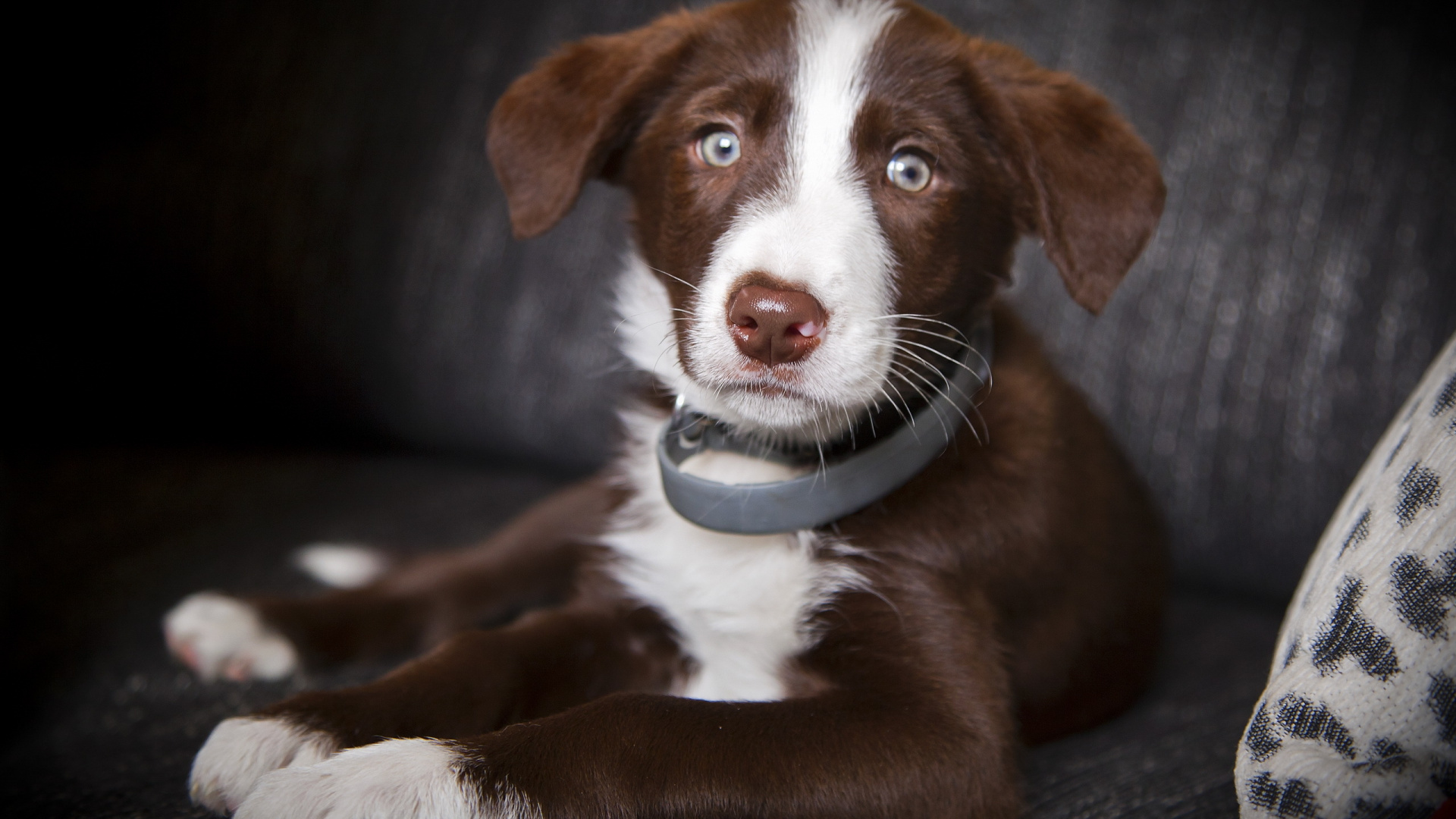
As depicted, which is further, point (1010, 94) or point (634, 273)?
point (634, 273)

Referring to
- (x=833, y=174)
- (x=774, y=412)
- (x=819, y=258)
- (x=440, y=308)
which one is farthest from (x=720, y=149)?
(x=440, y=308)

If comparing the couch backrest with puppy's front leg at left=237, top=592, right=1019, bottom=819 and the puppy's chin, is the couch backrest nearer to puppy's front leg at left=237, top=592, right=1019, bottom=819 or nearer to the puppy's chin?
the puppy's chin

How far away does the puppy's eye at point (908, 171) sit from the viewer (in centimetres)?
143

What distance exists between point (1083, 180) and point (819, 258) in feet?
1.51

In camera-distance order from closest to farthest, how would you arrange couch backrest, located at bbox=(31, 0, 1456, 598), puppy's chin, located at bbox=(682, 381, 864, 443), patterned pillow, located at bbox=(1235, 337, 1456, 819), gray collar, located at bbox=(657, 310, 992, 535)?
patterned pillow, located at bbox=(1235, 337, 1456, 819), puppy's chin, located at bbox=(682, 381, 864, 443), gray collar, located at bbox=(657, 310, 992, 535), couch backrest, located at bbox=(31, 0, 1456, 598)

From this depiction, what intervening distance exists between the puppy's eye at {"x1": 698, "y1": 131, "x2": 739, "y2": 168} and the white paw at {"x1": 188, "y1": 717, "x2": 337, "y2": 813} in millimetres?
961

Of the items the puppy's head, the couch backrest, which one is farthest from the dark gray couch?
the puppy's head

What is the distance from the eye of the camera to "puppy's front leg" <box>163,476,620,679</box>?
1.68 metres

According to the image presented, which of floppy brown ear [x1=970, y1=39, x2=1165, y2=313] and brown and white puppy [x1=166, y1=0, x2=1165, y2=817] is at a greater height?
floppy brown ear [x1=970, y1=39, x2=1165, y2=313]

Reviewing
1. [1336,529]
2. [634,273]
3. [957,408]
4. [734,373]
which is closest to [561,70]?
[634,273]

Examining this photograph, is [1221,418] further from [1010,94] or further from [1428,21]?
[1010,94]

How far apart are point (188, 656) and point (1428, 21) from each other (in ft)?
9.23

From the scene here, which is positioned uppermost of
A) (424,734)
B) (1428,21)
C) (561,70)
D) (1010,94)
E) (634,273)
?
(1428,21)

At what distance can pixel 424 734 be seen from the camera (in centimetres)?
130
